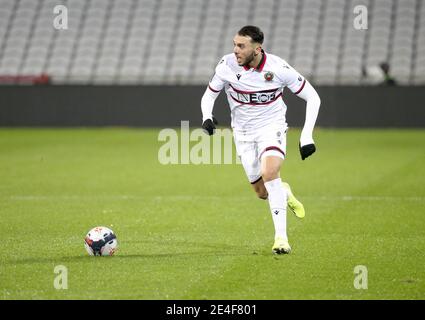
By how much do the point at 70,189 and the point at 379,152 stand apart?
26.0 ft

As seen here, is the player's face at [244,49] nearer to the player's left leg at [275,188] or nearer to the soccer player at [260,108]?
the soccer player at [260,108]

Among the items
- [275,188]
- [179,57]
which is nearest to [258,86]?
[275,188]

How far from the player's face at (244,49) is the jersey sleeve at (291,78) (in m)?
0.37

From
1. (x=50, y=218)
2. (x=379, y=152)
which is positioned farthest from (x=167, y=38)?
(x=50, y=218)

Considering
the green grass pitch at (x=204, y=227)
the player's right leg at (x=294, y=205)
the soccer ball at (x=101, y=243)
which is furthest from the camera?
the player's right leg at (x=294, y=205)

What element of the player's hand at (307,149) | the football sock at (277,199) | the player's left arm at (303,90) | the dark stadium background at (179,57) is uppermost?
the dark stadium background at (179,57)

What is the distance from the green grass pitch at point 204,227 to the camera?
695cm

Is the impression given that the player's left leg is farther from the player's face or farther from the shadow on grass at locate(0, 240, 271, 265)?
the player's face

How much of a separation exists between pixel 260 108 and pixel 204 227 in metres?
1.82

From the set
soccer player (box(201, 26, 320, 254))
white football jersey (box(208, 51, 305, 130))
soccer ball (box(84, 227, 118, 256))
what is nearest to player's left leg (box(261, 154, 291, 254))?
soccer player (box(201, 26, 320, 254))

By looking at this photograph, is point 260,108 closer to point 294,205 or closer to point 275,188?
point 275,188

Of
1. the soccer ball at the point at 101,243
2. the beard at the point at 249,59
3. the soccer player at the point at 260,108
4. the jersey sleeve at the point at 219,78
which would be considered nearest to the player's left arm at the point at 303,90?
the soccer player at the point at 260,108

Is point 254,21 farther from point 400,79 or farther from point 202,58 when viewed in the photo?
point 400,79

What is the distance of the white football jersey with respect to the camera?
8727 millimetres
